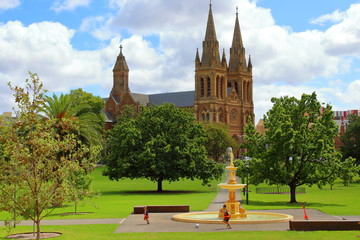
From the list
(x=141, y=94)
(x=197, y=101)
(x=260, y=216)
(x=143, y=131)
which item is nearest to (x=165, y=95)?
(x=141, y=94)

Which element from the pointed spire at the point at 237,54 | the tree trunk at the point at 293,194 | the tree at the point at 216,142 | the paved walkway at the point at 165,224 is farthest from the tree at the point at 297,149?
the pointed spire at the point at 237,54

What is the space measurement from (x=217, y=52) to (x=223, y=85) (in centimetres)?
844

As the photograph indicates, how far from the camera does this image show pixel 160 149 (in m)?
57.6

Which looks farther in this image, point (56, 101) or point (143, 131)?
point (143, 131)

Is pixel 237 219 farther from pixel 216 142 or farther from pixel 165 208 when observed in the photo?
pixel 216 142

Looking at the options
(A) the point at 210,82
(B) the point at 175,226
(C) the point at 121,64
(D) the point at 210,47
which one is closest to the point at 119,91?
(C) the point at 121,64

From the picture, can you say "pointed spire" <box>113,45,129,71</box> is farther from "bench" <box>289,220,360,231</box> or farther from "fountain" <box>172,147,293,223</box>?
"bench" <box>289,220,360,231</box>

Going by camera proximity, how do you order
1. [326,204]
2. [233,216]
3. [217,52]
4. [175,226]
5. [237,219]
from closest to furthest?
[175,226]
[237,219]
[233,216]
[326,204]
[217,52]

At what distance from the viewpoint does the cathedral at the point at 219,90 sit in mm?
141500

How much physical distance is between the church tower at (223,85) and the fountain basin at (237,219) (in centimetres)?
10674

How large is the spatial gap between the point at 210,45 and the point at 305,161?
100531 millimetres

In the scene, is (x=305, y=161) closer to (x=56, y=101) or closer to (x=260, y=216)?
(x=260, y=216)

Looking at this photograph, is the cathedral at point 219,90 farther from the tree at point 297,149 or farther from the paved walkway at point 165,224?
the paved walkway at point 165,224

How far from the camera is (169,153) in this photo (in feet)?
191
